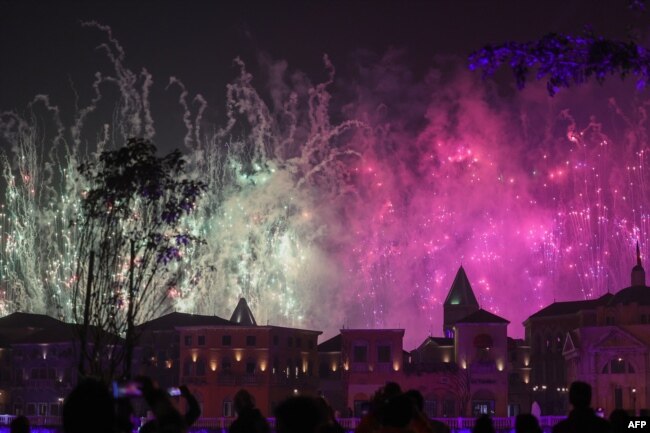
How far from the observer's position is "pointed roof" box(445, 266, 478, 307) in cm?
9819

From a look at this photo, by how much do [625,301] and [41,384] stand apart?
4715 centimetres

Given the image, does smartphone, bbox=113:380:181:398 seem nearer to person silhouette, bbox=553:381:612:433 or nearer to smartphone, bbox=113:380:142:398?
smartphone, bbox=113:380:142:398

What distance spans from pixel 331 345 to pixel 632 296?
24601 mm

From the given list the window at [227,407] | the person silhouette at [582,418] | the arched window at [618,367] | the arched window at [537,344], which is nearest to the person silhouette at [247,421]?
the person silhouette at [582,418]

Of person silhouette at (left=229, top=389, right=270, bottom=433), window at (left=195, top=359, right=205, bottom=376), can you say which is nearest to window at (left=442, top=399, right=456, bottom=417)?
window at (left=195, top=359, right=205, bottom=376)

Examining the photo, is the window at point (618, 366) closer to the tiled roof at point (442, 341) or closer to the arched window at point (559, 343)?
the arched window at point (559, 343)

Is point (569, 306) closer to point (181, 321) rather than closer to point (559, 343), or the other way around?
point (559, 343)

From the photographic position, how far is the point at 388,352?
257 feet

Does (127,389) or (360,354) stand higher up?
(360,354)

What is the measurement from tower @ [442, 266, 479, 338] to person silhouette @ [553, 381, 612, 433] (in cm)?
8622

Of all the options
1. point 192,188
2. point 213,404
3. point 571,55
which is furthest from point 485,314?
point 571,55

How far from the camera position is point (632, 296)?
8175 cm

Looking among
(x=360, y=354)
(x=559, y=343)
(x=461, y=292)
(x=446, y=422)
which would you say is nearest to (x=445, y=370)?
(x=360, y=354)

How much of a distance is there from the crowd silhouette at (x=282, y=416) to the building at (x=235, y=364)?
66.1 metres
